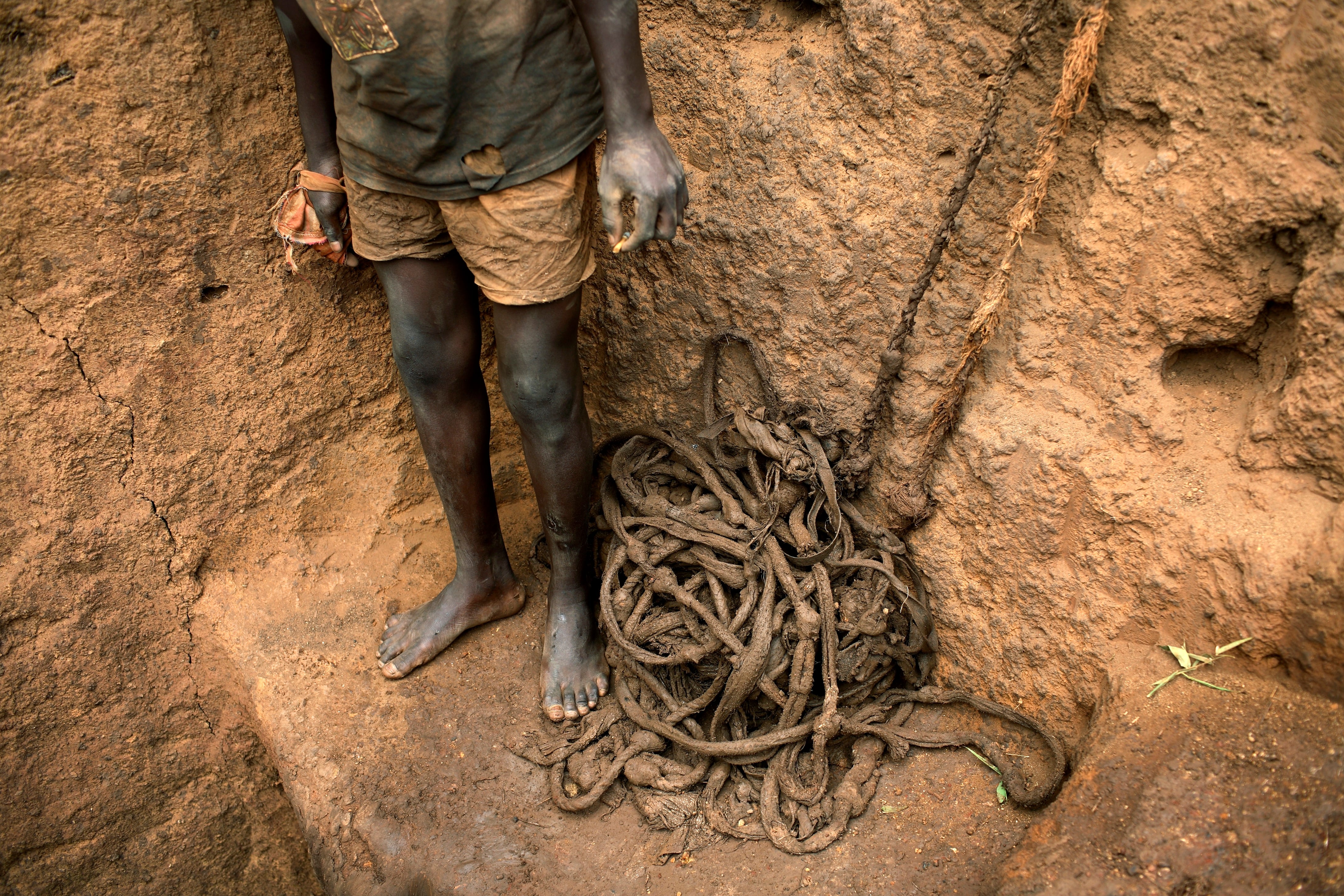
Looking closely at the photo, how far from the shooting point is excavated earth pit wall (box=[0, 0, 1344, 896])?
4.61 feet

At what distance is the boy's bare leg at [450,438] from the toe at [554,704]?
0.86ft

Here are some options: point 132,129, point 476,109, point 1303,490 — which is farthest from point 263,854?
point 1303,490

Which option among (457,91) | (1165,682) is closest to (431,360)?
(457,91)

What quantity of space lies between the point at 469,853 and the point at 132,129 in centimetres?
161

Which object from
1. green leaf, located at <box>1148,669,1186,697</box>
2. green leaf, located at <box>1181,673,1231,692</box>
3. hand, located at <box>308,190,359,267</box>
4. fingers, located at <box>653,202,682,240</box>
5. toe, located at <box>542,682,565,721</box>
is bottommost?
toe, located at <box>542,682,565,721</box>

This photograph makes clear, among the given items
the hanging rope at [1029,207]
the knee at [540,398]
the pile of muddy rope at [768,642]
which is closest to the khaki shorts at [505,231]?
the knee at [540,398]

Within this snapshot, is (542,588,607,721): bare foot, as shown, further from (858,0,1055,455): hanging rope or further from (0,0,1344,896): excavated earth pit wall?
(858,0,1055,455): hanging rope

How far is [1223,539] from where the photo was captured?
150 cm

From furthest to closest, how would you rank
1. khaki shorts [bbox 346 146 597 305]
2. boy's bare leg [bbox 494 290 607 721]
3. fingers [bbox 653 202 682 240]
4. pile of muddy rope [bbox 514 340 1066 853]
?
pile of muddy rope [bbox 514 340 1066 853], boy's bare leg [bbox 494 290 607 721], khaki shorts [bbox 346 146 597 305], fingers [bbox 653 202 682 240]

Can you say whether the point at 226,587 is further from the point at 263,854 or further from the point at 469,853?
the point at 469,853

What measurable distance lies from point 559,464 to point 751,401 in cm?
50

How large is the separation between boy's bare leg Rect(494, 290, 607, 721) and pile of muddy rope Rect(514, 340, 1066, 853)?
8 centimetres

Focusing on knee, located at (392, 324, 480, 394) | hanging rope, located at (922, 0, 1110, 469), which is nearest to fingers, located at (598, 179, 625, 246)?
knee, located at (392, 324, 480, 394)

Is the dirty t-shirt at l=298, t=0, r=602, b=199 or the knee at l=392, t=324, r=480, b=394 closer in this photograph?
the dirty t-shirt at l=298, t=0, r=602, b=199
